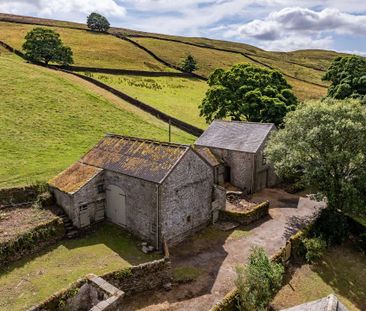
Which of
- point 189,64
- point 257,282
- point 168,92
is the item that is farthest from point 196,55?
point 257,282

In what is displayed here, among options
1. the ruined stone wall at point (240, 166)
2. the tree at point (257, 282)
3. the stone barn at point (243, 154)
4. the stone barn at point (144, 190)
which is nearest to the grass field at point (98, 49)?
the stone barn at point (243, 154)

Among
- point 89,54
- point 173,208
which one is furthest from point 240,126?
point 89,54

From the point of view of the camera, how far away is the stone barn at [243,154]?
34.4m

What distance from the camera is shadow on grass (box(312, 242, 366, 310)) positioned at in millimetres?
21391

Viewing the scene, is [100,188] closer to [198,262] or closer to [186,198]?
[186,198]

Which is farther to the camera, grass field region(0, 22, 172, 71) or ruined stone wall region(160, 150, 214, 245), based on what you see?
grass field region(0, 22, 172, 71)

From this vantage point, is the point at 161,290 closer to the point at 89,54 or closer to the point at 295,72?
the point at 89,54

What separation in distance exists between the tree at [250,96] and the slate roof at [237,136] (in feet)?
24.7

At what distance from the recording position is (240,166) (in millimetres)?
34906

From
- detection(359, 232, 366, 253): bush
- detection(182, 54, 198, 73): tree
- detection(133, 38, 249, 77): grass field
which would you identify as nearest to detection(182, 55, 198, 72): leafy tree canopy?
detection(182, 54, 198, 73): tree

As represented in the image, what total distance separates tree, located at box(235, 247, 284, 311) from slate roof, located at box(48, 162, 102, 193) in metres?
12.5

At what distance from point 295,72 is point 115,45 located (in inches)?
2449

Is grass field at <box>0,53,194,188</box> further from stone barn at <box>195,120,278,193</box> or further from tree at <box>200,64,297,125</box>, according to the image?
stone barn at <box>195,120,278,193</box>

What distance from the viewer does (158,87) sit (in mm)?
73125
